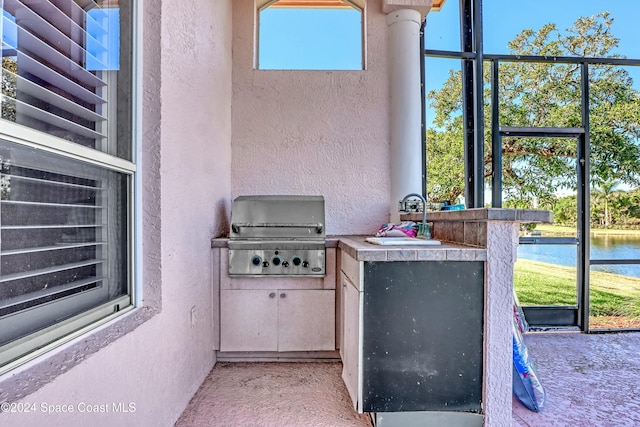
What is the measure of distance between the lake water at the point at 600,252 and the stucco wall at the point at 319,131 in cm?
155

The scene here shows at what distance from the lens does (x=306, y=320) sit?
2512 mm

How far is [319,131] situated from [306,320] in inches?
64.5

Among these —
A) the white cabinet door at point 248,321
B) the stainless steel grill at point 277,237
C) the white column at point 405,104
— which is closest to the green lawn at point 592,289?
the white column at point 405,104

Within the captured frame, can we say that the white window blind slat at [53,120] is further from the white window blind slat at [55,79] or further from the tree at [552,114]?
the tree at [552,114]

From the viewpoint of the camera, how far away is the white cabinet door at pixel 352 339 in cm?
170

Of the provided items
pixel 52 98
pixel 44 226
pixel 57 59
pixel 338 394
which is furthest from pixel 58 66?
pixel 338 394

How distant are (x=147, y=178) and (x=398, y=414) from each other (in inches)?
65.7

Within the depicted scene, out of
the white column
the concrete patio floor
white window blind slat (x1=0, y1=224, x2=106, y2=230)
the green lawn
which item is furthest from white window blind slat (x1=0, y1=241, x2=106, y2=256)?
the green lawn

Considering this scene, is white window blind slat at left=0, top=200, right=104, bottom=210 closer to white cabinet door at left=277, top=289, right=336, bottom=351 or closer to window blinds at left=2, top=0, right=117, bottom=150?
window blinds at left=2, top=0, right=117, bottom=150

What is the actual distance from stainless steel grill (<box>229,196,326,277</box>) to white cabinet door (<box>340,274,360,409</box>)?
480 mm

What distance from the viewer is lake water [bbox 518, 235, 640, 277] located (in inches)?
128

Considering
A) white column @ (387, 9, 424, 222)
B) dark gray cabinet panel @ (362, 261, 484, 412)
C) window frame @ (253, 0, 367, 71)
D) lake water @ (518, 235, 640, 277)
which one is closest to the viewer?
dark gray cabinet panel @ (362, 261, 484, 412)

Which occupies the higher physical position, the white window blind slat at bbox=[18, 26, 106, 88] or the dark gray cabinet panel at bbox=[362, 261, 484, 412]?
the white window blind slat at bbox=[18, 26, 106, 88]

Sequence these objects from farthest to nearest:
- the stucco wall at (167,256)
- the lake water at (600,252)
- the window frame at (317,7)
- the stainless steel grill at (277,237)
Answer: the lake water at (600,252), the window frame at (317,7), the stainless steel grill at (277,237), the stucco wall at (167,256)
